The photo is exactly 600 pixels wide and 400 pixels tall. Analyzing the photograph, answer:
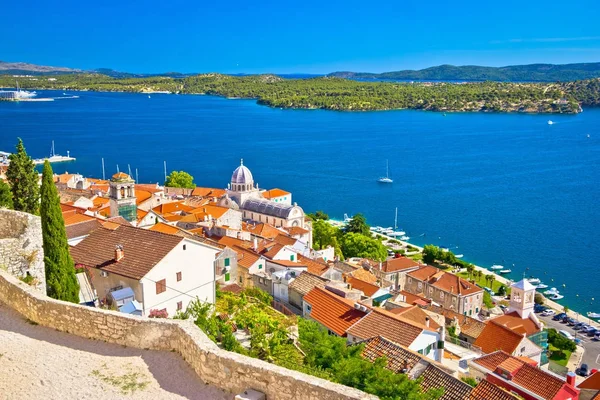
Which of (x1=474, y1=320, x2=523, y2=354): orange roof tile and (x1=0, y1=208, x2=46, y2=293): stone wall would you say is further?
(x1=474, y1=320, x2=523, y2=354): orange roof tile

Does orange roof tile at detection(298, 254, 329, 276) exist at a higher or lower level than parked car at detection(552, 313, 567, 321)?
higher

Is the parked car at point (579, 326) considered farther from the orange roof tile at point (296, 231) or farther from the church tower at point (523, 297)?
the orange roof tile at point (296, 231)

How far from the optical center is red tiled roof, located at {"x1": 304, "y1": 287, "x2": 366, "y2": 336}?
2317cm

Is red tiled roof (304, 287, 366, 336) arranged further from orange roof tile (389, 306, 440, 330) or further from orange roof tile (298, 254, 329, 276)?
orange roof tile (298, 254, 329, 276)

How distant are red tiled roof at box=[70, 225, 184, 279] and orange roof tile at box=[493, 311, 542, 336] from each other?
74.0 feet

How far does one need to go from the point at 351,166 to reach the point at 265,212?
54754 mm

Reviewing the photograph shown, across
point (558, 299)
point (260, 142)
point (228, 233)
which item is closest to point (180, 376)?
point (228, 233)

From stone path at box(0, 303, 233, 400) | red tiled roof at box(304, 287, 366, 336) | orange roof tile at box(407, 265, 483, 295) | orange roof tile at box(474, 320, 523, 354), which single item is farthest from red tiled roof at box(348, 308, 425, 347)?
orange roof tile at box(407, 265, 483, 295)

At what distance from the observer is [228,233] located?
137 ft

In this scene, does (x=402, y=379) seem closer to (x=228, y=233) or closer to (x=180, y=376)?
(x=180, y=376)

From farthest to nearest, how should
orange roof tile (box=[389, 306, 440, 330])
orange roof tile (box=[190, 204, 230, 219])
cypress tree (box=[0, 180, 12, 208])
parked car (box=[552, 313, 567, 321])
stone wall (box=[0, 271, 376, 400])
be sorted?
orange roof tile (box=[190, 204, 230, 219]), parked car (box=[552, 313, 567, 321]), orange roof tile (box=[389, 306, 440, 330]), cypress tree (box=[0, 180, 12, 208]), stone wall (box=[0, 271, 376, 400])

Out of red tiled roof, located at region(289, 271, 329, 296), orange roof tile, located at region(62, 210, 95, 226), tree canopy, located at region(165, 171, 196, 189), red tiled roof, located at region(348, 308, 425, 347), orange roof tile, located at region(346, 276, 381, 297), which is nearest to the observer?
red tiled roof, located at region(348, 308, 425, 347)

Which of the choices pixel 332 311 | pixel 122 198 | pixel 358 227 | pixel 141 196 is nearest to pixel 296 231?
pixel 358 227

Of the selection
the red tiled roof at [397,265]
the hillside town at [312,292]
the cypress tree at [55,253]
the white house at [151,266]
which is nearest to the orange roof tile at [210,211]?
the hillside town at [312,292]
